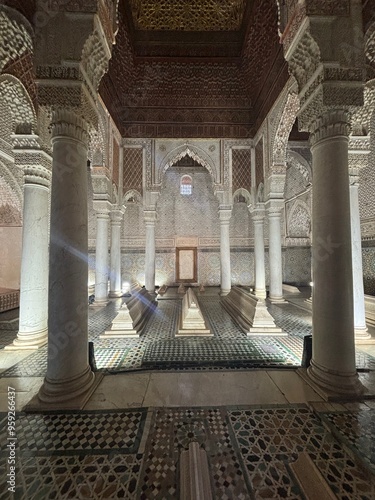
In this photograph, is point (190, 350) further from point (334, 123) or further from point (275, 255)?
point (275, 255)

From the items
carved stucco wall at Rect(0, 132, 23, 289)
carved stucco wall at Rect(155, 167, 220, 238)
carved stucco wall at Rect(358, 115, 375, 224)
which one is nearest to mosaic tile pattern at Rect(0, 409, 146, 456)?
carved stucco wall at Rect(0, 132, 23, 289)

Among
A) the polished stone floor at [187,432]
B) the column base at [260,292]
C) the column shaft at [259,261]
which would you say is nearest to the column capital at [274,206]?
the column shaft at [259,261]

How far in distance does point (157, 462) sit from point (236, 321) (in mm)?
3652

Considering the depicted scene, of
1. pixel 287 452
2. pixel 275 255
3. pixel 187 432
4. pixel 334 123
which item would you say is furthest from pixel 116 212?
pixel 287 452

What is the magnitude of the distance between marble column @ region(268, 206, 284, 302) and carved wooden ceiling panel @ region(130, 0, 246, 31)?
494 cm

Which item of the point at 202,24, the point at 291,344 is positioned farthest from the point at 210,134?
the point at 291,344

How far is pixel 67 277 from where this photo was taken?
2.22 m

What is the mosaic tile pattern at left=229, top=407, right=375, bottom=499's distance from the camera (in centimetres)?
139

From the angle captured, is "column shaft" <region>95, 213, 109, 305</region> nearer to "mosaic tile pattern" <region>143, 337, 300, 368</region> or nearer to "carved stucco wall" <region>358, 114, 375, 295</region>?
"mosaic tile pattern" <region>143, 337, 300, 368</region>

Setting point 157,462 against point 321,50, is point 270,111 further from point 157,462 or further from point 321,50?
point 157,462

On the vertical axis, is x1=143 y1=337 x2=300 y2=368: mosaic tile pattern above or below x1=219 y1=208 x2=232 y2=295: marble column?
below

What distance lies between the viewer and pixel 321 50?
2.29 m

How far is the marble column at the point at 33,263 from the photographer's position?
3.46 m

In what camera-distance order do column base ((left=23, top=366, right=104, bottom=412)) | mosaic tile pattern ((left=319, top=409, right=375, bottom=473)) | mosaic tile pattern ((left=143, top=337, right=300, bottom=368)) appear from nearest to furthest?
mosaic tile pattern ((left=319, top=409, right=375, bottom=473)) → column base ((left=23, top=366, right=104, bottom=412)) → mosaic tile pattern ((left=143, top=337, right=300, bottom=368))
